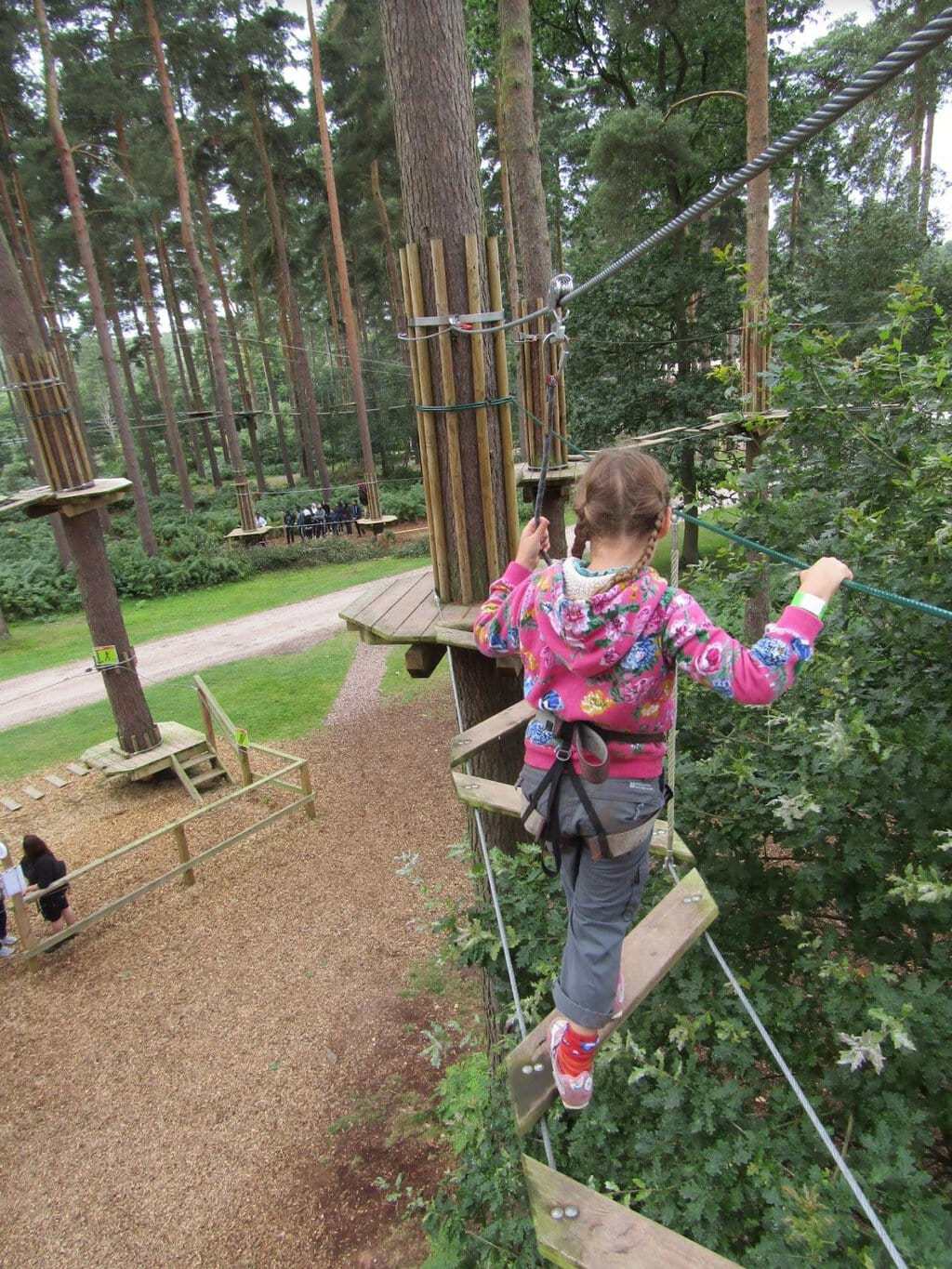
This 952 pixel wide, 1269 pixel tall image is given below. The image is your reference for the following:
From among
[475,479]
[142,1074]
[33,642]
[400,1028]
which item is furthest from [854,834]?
[33,642]

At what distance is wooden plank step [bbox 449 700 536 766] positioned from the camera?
2586 mm

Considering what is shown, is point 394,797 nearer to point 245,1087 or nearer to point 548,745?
point 245,1087

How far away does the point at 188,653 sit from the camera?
13805 millimetres

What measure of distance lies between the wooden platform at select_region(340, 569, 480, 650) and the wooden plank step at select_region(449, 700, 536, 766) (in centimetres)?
31

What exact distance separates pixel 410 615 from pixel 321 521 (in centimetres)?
1905

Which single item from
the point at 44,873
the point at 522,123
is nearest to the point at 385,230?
the point at 522,123

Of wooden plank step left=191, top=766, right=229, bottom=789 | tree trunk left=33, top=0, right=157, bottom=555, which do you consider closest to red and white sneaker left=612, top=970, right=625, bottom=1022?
wooden plank step left=191, top=766, right=229, bottom=789

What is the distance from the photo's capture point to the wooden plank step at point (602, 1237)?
1399 millimetres

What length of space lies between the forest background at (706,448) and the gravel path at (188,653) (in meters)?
4.38

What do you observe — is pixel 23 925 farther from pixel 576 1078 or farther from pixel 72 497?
pixel 576 1078

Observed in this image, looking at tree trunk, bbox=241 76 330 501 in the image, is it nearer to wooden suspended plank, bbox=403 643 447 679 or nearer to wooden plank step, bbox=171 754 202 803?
wooden plank step, bbox=171 754 202 803

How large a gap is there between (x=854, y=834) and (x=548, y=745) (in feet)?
4.05

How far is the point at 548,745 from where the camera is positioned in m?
1.76

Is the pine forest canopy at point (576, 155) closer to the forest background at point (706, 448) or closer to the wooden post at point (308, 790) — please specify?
the forest background at point (706, 448)
